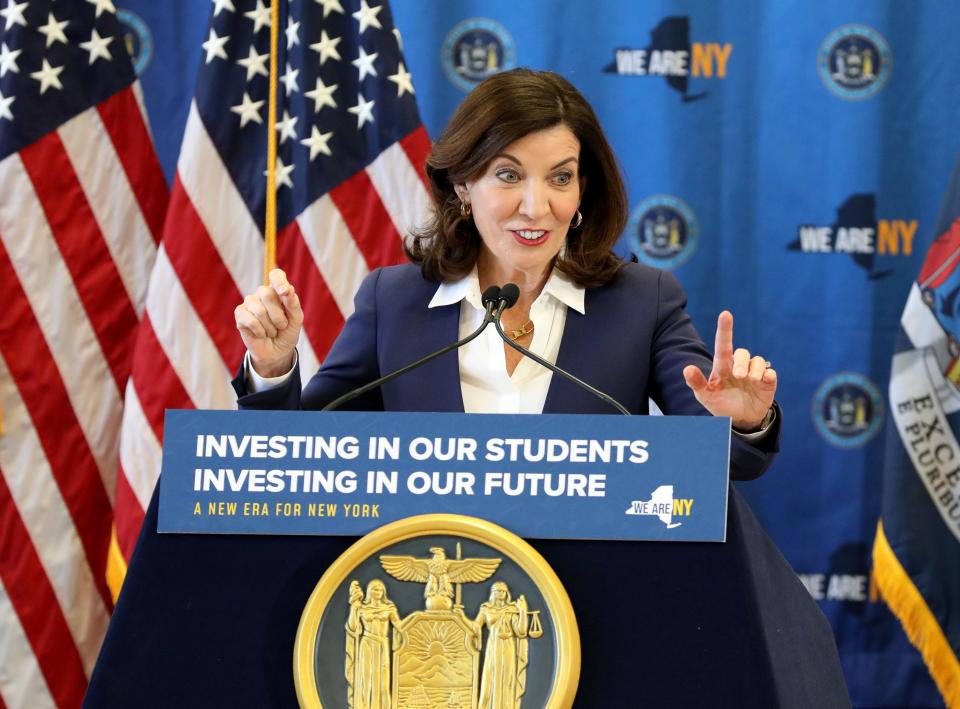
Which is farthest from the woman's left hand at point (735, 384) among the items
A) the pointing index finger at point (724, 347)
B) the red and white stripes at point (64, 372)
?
the red and white stripes at point (64, 372)

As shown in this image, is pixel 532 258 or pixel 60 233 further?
pixel 60 233

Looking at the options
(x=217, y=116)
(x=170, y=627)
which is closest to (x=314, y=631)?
(x=170, y=627)

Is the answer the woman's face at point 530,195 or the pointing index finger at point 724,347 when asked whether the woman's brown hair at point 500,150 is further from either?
the pointing index finger at point 724,347

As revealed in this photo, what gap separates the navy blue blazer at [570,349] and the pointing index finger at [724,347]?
31cm

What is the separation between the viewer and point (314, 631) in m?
1.01

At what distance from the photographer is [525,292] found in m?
1.82

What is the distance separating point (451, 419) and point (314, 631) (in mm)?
230

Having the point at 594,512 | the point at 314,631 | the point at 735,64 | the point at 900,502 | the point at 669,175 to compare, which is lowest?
the point at 314,631

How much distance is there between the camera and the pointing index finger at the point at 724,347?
1251 mm

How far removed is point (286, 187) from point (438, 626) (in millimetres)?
1985

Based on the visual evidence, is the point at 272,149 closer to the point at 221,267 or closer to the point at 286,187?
the point at 286,187

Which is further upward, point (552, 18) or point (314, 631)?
point (552, 18)

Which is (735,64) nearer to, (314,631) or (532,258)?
(532,258)

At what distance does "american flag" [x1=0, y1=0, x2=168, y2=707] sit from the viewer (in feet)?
8.93
